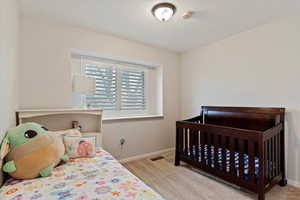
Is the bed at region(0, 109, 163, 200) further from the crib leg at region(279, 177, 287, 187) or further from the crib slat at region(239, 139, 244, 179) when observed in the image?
the crib leg at region(279, 177, 287, 187)

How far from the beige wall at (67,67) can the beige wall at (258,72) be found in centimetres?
83

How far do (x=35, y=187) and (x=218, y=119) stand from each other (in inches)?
98.1

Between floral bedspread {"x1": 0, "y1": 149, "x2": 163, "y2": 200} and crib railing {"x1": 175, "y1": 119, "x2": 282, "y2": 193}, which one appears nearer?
floral bedspread {"x1": 0, "y1": 149, "x2": 163, "y2": 200}

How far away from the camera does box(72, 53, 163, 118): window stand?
248 centimetres

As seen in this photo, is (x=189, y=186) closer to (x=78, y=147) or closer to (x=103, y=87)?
(x=78, y=147)

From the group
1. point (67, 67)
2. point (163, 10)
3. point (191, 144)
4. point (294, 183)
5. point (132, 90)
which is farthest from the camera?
point (132, 90)

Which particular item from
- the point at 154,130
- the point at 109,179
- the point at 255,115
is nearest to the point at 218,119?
the point at 255,115

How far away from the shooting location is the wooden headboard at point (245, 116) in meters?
1.98

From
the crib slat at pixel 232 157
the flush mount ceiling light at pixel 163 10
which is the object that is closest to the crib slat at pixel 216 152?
the crib slat at pixel 232 157

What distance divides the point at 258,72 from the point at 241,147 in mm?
1169

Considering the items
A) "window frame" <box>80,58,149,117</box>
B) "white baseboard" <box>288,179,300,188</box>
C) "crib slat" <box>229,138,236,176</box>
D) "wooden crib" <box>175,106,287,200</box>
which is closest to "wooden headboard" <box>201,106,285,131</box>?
"wooden crib" <box>175,106,287,200</box>

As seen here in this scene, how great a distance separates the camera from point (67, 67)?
7.14ft

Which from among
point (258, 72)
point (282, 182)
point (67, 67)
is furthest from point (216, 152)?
point (67, 67)

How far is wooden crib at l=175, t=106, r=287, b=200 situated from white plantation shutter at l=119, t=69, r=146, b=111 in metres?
0.98
